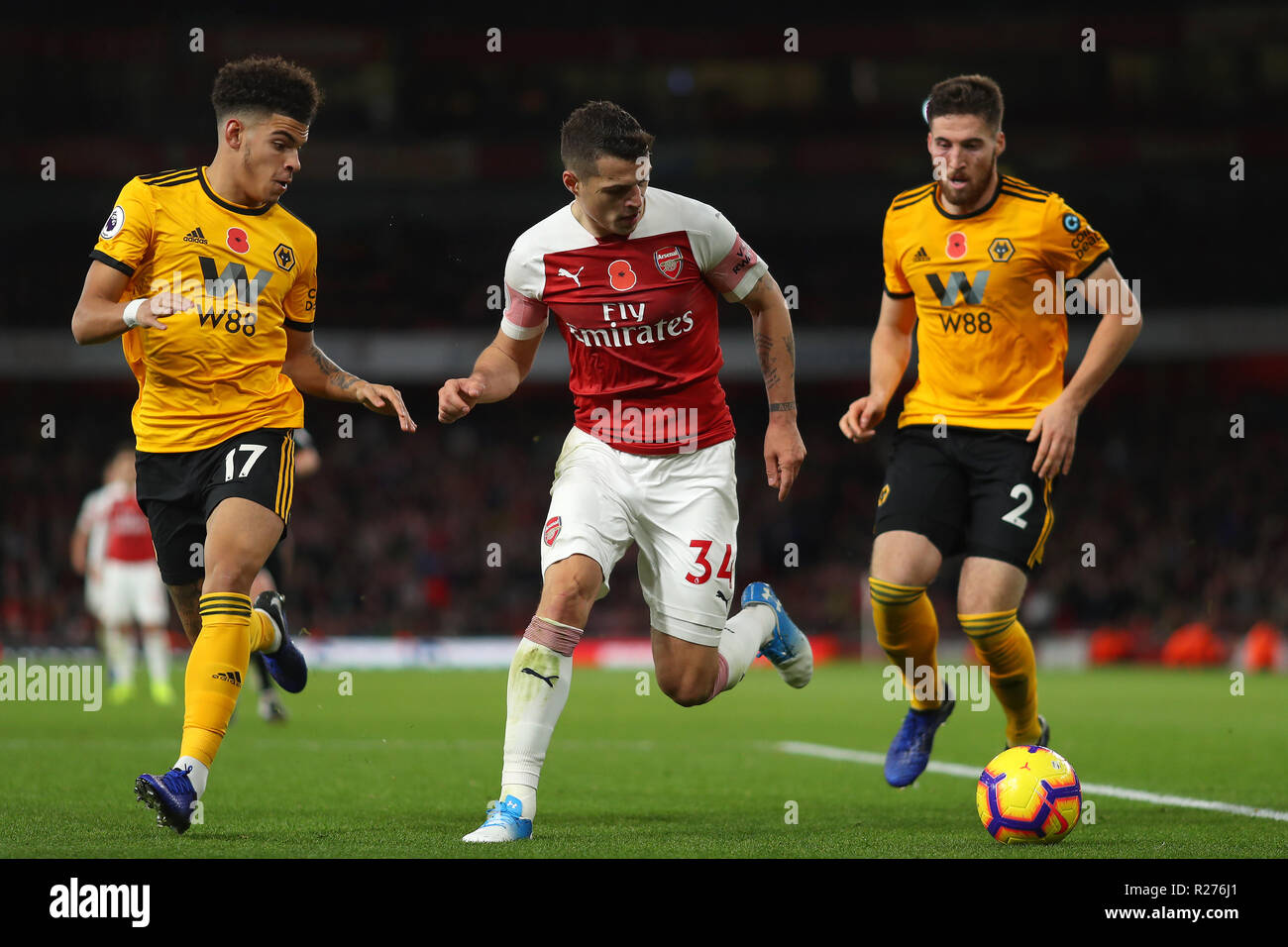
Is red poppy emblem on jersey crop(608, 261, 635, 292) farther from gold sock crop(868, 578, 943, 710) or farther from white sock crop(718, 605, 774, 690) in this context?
gold sock crop(868, 578, 943, 710)

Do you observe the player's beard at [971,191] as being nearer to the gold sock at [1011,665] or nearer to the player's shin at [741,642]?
the gold sock at [1011,665]

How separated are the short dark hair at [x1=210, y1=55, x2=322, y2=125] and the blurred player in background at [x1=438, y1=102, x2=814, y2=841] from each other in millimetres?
946

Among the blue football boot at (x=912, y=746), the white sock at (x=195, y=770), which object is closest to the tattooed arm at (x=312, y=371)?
the white sock at (x=195, y=770)

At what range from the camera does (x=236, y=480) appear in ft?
18.3

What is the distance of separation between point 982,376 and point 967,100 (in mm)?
1093

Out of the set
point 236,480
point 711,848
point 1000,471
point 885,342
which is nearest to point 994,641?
point 1000,471

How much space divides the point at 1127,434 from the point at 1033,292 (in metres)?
23.2

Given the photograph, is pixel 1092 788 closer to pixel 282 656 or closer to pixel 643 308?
pixel 643 308

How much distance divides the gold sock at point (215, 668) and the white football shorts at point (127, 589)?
33.9ft

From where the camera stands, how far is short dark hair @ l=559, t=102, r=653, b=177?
536cm

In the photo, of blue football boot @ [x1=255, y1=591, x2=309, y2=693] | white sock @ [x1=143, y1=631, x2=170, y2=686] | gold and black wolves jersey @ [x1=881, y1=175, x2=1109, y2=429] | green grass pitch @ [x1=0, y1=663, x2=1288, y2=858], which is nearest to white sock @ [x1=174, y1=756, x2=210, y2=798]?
green grass pitch @ [x1=0, y1=663, x2=1288, y2=858]

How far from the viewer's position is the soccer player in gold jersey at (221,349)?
5453mm

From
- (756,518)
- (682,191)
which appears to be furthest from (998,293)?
(756,518)

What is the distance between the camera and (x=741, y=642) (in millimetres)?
6383
